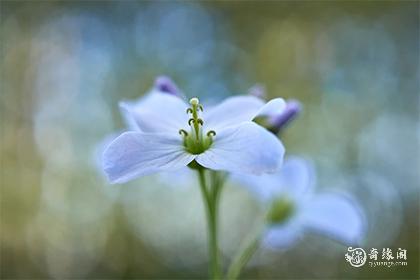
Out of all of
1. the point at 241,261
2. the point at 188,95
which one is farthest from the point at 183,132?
the point at 188,95

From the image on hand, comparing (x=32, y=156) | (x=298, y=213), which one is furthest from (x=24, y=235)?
(x=298, y=213)

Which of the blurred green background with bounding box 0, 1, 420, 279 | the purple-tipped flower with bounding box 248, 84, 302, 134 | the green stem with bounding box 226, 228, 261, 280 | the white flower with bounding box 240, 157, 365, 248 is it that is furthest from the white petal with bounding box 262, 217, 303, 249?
the blurred green background with bounding box 0, 1, 420, 279

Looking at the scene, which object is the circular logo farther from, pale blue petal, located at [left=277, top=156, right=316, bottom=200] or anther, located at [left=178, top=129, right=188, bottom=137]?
anther, located at [left=178, top=129, right=188, bottom=137]

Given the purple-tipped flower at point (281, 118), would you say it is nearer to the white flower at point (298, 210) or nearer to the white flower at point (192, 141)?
the white flower at point (192, 141)

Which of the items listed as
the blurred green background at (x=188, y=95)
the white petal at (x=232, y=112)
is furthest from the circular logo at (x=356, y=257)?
the blurred green background at (x=188, y=95)

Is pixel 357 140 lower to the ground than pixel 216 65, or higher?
lower

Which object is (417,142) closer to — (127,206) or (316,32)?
(316,32)
